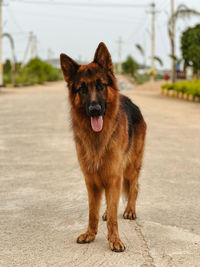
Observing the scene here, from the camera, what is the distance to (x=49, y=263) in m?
4.03

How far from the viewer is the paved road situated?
13.8 ft

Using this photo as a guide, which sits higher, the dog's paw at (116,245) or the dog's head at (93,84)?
the dog's head at (93,84)

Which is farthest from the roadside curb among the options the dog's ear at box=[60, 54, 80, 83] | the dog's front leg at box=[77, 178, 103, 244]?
the dog's ear at box=[60, 54, 80, 83]

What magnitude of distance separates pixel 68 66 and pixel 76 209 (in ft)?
6.69

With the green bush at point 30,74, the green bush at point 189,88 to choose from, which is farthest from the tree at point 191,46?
the green bush at point 30,74

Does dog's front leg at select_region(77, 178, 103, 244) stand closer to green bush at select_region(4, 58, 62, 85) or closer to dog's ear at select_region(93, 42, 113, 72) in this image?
dog's ear at select_region(93, 42, 113, 72)

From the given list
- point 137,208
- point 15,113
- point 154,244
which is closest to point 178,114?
point 15,113

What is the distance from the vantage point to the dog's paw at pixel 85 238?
4.56 meters

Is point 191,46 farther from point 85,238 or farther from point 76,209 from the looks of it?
point 85,238

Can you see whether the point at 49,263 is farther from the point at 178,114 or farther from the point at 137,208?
the point at 178,114

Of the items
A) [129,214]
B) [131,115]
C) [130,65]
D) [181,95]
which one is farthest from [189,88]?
[130,65]

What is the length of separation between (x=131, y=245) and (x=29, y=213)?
5.24 ft

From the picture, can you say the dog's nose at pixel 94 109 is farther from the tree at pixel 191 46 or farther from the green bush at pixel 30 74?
the green bush at pixel 30 74

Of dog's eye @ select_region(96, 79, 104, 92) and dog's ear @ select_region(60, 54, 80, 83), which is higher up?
dog's ear @ select_region(60, 54, 80, 83)
